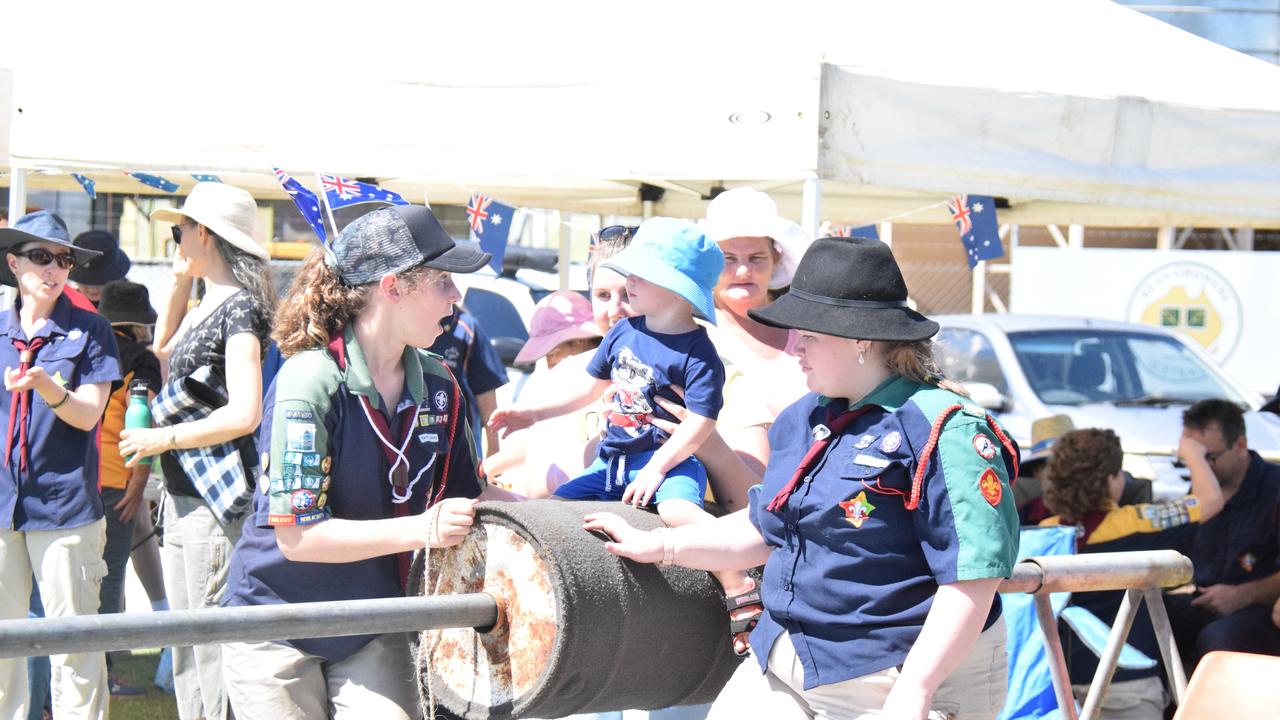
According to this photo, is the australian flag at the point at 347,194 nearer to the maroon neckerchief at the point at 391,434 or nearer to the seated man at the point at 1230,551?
the maroon neckerchief at the point at 391,434

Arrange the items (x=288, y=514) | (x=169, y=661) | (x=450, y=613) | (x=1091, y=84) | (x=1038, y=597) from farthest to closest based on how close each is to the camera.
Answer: (x=169, y=661)
(x=1091, y=84)
(x=1038, y=597)
(x=288, y=514)
(x=450, y=613)

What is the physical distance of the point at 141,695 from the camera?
6703 mm

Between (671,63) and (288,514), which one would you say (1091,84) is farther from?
(288,514)

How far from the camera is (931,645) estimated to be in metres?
2.45

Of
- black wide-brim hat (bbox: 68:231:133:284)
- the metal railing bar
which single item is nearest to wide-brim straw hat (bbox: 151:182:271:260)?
the metal railing bar

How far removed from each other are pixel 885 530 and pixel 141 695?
207 inches

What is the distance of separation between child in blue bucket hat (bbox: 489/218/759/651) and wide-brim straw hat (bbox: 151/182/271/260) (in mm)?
1516

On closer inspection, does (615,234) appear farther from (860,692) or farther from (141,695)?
(141,695)

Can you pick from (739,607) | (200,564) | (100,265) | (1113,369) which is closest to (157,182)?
(100,265)

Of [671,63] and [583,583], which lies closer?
[583,583]

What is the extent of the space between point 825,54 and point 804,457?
2097 mm

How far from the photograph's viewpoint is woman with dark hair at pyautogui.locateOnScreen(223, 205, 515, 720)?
2906 mm

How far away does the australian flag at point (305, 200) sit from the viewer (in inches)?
202

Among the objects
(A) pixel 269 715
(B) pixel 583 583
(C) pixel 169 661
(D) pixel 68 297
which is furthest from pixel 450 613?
(C) pixel 169 661
